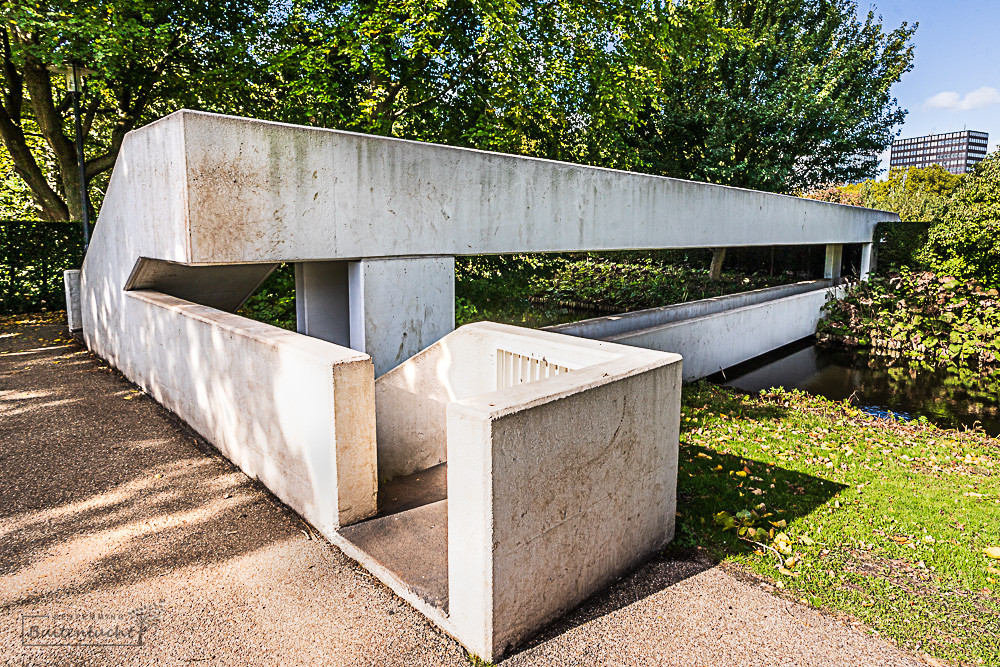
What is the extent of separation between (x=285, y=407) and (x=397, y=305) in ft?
8.41

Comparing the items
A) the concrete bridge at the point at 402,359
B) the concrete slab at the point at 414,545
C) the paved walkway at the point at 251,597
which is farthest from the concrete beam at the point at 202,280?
the concrete slab at the point at 414,545

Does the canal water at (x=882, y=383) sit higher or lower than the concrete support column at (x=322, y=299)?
lower

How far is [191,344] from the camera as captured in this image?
5.33 m

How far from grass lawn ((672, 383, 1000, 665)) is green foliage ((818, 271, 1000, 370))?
25.5 ft

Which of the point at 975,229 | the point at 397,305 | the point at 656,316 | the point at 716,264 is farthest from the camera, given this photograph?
the point at 716,264

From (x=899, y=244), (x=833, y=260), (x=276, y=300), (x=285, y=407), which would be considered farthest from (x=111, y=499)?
(x=899, y=244)

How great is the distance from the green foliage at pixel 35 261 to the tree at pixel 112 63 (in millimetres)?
A: 1746

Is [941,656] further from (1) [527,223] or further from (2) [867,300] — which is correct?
(2) [867,300]

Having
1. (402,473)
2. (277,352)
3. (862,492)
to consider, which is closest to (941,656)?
(862,492)

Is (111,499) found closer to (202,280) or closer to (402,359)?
(402,359)

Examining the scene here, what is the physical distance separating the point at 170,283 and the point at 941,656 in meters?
7.71

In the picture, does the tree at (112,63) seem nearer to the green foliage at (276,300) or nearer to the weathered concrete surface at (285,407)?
the green foliage at (276,300)

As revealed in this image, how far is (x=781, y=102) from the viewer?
17.4 m

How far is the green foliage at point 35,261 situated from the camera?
39.5 ft
